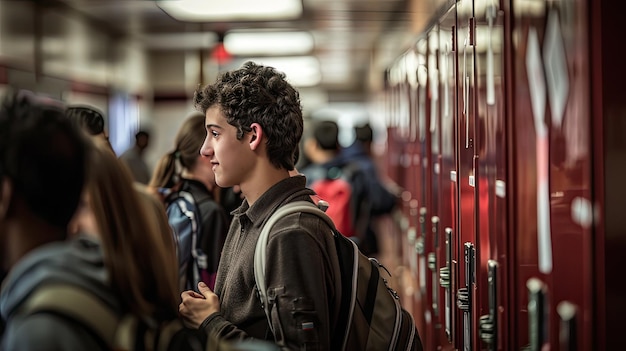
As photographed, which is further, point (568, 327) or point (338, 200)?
point (338, 200)

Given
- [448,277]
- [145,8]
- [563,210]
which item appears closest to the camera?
[563,210]

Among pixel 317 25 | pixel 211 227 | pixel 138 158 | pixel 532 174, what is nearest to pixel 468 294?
pixel 532 174

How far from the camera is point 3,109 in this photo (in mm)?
1291

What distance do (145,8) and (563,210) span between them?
7.90m

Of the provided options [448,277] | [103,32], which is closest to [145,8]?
[103,32]

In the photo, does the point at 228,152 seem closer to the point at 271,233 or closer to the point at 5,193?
the point at 271,233

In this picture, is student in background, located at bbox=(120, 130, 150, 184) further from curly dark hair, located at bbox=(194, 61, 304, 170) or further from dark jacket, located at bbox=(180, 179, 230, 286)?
curly dark hair, located at bbox=(194, 61, 304, 170)

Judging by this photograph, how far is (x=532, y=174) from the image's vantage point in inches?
71.6

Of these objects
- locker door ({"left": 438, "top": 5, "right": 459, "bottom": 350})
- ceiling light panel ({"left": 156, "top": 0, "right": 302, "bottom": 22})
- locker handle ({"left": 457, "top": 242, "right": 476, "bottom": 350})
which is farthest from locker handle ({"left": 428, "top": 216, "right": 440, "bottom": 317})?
ceiling light panel ({"left": 156, "top": 0, "right": 302, "bottom": 22})

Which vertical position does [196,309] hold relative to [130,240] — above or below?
below

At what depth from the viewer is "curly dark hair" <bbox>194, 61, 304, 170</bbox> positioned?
2037 millimetres

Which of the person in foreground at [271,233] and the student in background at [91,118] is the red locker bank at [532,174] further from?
the student in background at [91,118]

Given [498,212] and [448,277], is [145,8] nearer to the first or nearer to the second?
[448,277]

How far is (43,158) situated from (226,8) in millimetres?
5113
